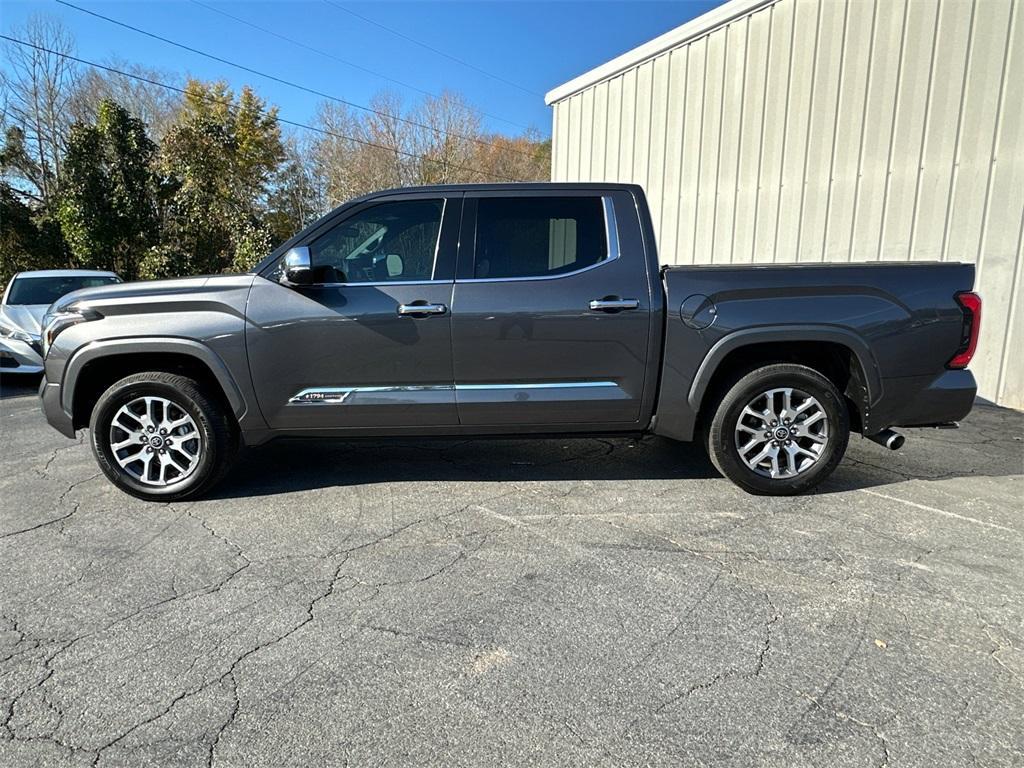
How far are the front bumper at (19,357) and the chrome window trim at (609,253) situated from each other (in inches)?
281

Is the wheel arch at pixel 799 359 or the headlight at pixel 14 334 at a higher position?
the wheel arch at pixel 799 359

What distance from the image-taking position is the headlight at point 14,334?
324 inches

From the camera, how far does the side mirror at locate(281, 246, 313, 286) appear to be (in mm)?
3812

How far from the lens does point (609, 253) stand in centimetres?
415

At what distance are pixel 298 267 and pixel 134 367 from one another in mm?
1406

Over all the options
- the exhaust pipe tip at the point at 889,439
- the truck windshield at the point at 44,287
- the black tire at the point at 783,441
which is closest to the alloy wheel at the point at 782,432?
the black tire at the point at 783,441

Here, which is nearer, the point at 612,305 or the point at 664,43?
the point at 612,305

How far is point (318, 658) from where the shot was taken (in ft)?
8.38

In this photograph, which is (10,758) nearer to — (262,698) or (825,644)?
(262,698)

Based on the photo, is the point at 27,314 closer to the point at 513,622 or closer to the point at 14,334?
the point at 14,334

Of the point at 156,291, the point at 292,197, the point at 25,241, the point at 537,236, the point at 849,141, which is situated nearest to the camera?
the point at 156,291

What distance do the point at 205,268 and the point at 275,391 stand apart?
47.6 feet

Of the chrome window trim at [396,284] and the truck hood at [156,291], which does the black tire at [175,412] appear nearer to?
the truck hood at [156,291]

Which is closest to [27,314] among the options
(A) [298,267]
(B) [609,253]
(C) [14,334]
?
(C) [14,334]
